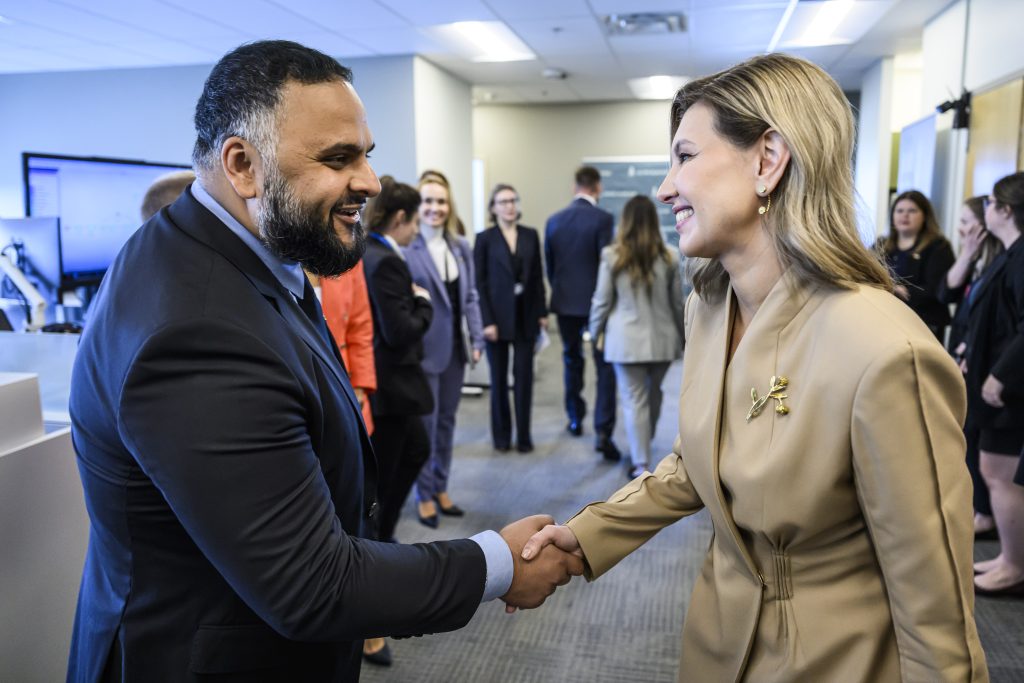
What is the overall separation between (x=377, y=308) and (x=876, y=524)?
6.72ft

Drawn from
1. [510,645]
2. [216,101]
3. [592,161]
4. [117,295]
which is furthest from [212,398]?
[592,161]

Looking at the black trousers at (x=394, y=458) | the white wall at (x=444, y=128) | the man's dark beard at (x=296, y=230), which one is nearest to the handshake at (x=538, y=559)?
the man's dark beard at (x=296, y=230)

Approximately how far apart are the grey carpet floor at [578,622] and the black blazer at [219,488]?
4.54 ft

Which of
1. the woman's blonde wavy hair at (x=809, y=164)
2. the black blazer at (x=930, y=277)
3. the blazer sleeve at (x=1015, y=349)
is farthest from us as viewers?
the black blazer at (x=930, y=277)

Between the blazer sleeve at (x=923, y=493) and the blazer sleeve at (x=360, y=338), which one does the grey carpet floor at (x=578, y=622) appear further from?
the blazer sleeve at (x=923, y=493)

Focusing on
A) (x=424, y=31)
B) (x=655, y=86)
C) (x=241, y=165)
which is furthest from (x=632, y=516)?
(x=655, y=86)

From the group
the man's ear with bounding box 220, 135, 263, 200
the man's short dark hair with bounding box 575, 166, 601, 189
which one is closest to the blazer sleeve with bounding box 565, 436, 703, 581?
the man's ear with bounding box 220, 135, 263, 200

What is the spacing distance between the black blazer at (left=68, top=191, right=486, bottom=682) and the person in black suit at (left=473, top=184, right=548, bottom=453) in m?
3.29

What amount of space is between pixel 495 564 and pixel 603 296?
2.92 meters

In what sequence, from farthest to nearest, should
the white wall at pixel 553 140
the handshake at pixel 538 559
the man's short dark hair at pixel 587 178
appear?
the white wall at pixel 553 140 < the man's short dark hair at pixel 587 178 < the handshake at pixel 538 559

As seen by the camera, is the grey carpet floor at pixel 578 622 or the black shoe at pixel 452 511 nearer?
the grey carpet floor at pixel 578 622

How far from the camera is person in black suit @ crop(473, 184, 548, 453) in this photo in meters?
4.38

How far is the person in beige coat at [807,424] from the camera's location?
36.3 inches

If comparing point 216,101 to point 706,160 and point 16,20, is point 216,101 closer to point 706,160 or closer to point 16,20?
point 706,160
